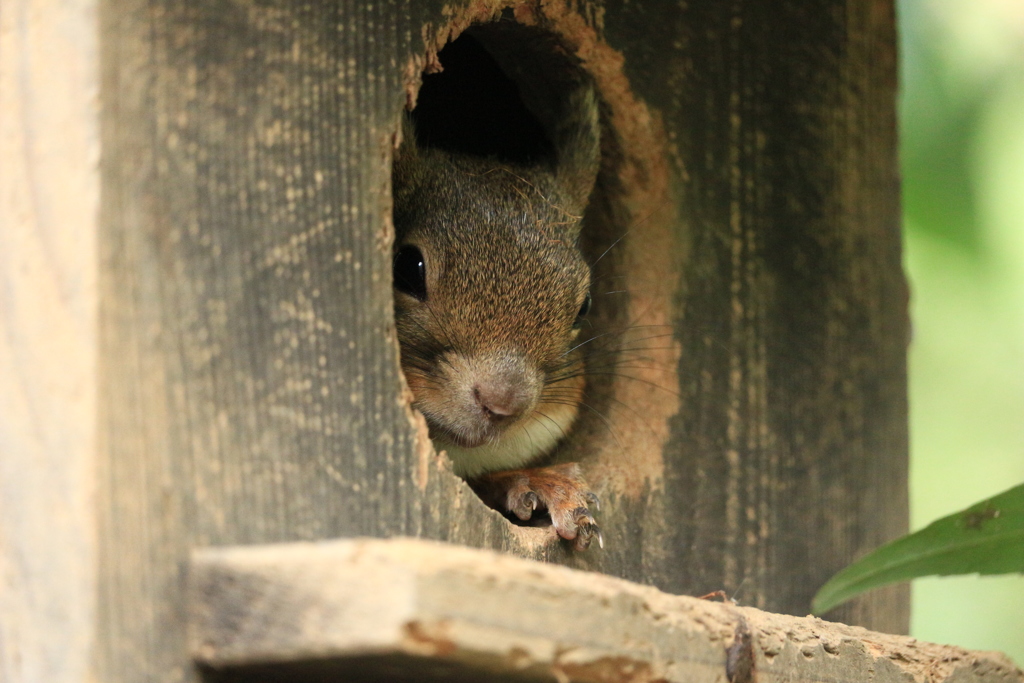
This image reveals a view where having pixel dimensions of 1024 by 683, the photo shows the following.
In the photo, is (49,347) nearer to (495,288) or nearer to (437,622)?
(437,622)

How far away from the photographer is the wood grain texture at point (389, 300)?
5.07 feet

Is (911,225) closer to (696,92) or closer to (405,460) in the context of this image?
(696,92)

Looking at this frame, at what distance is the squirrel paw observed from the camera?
236cm

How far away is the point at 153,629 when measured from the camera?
58.5 inches

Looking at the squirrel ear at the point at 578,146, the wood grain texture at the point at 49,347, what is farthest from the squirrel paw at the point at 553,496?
the wood grain texture at the point at 49,347

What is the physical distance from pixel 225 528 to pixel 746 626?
74 centimetres

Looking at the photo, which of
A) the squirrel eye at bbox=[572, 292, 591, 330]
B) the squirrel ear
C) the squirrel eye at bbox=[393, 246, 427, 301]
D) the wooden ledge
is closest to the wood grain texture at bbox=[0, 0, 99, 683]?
the wooden ledge

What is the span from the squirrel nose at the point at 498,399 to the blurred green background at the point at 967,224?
2037mm

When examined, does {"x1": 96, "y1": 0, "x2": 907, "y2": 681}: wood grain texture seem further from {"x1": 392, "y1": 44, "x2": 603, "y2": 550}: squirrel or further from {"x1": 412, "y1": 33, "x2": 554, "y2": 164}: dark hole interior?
{"x1": 412, "y1": 33, "x2": 554, "y2": 164}: dark hole interior

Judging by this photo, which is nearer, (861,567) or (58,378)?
(58,378)

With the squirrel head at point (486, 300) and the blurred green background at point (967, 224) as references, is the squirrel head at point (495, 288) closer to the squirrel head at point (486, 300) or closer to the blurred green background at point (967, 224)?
the squirrel head at point (486, 300)

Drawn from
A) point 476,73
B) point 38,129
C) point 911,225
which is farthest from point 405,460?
point 911,225

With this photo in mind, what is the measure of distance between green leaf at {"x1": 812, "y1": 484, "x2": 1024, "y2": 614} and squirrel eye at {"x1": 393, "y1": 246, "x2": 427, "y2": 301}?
1175 millimetres

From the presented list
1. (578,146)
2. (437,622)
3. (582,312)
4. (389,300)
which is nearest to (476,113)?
(578,146)
